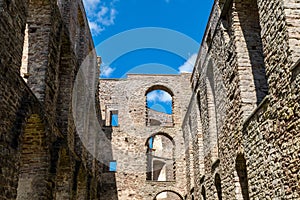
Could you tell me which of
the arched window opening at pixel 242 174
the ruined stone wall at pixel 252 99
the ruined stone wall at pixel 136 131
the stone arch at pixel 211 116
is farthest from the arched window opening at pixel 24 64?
the ruined stone wall at pixel 136 131

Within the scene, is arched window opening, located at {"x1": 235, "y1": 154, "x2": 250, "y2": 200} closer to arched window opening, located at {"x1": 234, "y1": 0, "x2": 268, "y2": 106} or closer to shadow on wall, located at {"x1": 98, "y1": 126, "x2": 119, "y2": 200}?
arched window opening, located at {"x1": 234, "y1": 0, "x2": 268, "y2": 106}

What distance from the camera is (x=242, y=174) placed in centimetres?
830

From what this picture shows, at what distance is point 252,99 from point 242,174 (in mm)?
1741

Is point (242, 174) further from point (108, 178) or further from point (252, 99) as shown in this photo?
point (108, 178)

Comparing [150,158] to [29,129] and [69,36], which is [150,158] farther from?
[29,129]

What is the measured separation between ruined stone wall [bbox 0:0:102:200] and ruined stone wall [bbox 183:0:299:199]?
4.17 meters

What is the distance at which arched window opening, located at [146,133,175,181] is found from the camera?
2462 cm

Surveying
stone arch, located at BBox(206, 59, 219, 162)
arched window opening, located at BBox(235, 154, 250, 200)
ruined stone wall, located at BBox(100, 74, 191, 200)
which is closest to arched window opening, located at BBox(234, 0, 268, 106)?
arched window opening, located at BBox(235, 154, 250, 200)

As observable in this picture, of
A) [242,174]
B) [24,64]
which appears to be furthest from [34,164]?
[242,174]

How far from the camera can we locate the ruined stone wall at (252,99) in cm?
570

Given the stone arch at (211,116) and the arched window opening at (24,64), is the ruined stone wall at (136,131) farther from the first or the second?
the arched window opening at (24,64)

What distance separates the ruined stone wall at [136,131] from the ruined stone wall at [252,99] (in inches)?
257

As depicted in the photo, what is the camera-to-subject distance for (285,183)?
573cm

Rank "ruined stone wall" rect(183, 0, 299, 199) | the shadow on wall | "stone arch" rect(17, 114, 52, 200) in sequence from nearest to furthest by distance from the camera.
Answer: "ruined stone wall" rect(183, 0, 299, 199)
"stone arch" rect(17, 114, 52, 200)
the shadow on wall
